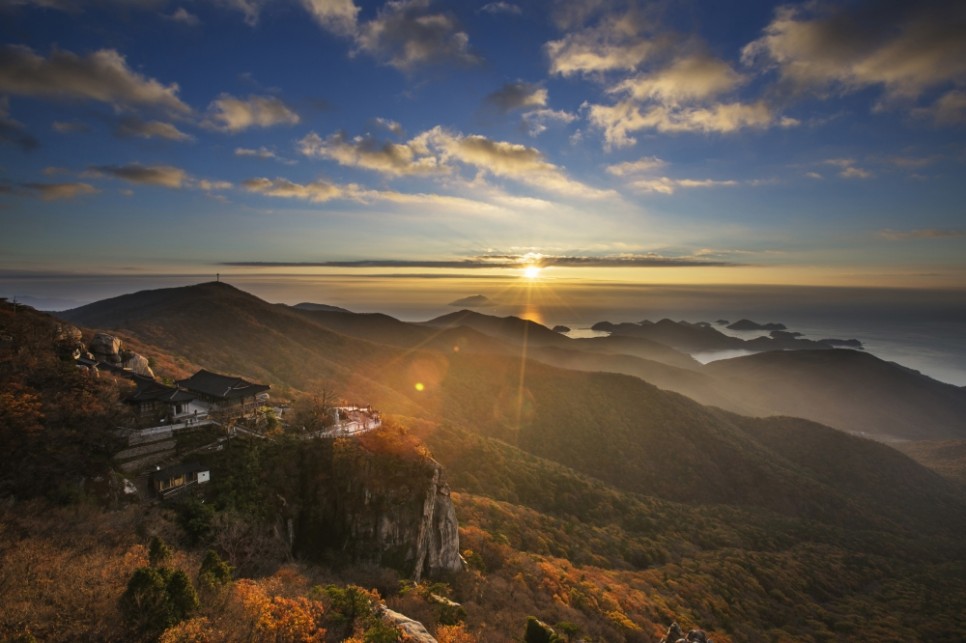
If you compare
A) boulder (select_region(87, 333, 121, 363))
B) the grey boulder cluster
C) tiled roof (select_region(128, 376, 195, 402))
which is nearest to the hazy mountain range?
the grey boulder cluster

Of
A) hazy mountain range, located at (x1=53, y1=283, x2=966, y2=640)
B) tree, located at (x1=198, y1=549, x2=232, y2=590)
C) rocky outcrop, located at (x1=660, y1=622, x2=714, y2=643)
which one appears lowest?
hazy mountain range, located at (x1=53, y1=283, x2=966, y2=640)

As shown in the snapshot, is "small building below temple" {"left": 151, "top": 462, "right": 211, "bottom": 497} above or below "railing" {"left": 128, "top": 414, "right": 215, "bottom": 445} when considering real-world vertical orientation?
below

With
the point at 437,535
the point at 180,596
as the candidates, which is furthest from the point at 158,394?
the point at 437,535

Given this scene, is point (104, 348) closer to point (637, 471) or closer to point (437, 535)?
point (437, 535)

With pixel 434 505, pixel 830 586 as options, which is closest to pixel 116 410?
pixel 434 505

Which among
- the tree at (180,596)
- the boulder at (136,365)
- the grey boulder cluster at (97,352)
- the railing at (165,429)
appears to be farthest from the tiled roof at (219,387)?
the tree at (180,596)

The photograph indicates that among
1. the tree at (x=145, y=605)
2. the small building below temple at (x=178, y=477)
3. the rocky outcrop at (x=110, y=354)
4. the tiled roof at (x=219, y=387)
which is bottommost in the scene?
the small building below temple at (x=178, y=477)

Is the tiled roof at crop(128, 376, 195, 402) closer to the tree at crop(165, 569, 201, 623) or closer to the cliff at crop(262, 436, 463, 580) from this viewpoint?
the cliff at crop(262, 436, 463, 580)

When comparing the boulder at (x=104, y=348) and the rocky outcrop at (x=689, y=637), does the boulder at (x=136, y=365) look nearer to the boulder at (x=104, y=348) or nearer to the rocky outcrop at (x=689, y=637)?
the boulder at (x=104, y=348)

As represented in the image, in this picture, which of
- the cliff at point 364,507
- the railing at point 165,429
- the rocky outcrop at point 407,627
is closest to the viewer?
the rocky outcrop at point 407,627
